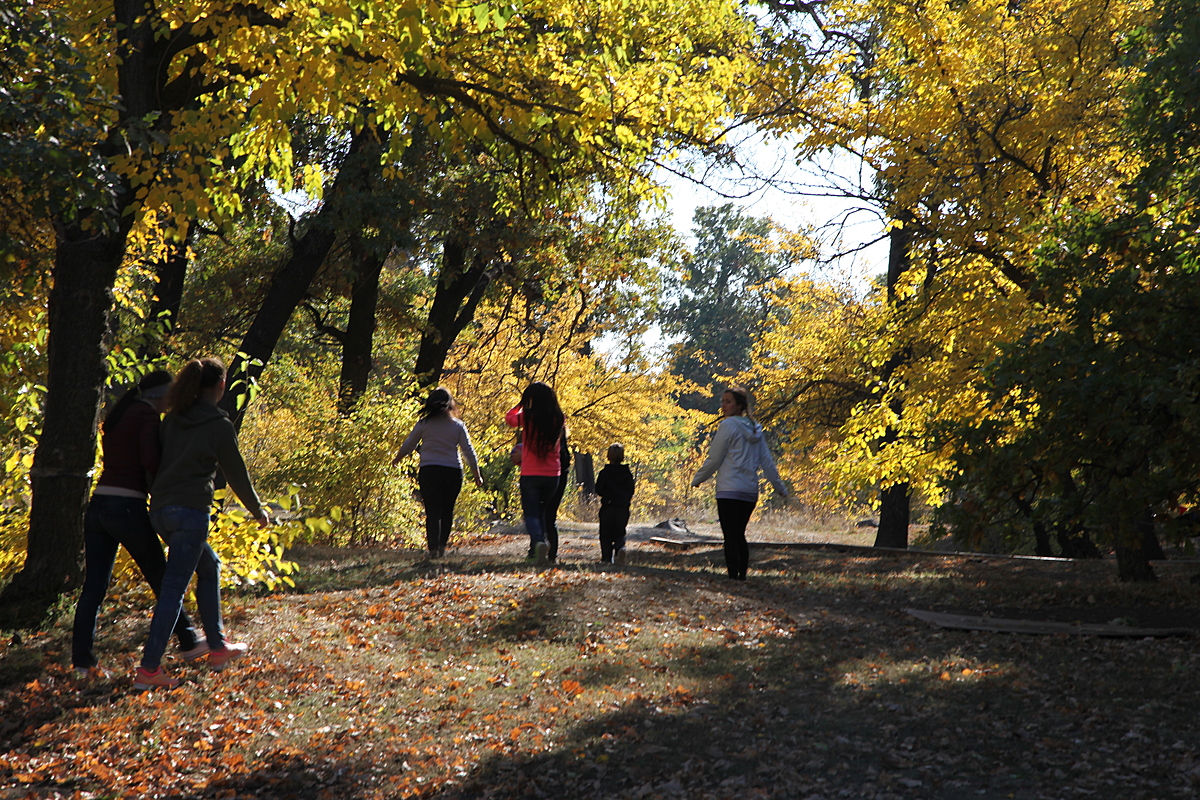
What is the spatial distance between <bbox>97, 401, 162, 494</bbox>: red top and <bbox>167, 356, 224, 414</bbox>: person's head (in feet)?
0.63

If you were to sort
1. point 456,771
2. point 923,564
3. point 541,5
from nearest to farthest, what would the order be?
point 456,771 → point 541,5 → point 923,564

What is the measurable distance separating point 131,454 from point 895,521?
16.6 metres

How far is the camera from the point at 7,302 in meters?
7.80

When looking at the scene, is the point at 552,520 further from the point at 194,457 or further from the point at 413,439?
the point at 194,457

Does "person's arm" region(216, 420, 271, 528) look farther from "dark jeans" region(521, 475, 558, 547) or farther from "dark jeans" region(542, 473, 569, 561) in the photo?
"dark jeans" region(542, 473, 569, 561)

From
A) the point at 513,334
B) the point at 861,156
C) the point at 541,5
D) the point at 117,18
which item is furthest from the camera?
the point at 513,334

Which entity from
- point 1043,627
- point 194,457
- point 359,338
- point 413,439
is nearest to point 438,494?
point 413,439

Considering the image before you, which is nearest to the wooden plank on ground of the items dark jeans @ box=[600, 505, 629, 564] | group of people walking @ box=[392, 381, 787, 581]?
group of people walking @ box=[392, 381, 787, 581]

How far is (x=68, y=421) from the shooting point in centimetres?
646

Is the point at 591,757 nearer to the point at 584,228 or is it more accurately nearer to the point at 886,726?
the point at 886,726

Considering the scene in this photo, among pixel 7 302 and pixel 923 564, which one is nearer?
pixel 7 302

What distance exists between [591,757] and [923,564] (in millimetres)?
10960

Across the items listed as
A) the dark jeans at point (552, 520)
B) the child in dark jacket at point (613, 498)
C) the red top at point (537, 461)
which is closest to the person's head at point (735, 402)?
the red top at point (537, 461)

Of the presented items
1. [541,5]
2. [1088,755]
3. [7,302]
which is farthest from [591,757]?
[7,302]
